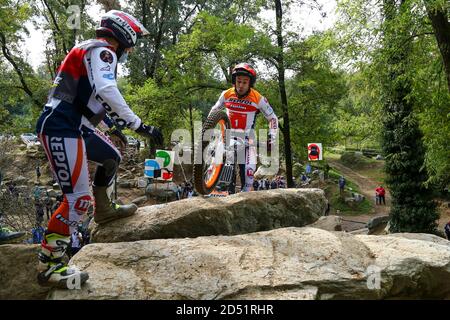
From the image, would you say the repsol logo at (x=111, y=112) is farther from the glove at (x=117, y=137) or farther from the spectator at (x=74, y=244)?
the spectator at (x=74, y=244)

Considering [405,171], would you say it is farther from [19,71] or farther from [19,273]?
[19,71]

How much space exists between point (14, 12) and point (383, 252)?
1359cm

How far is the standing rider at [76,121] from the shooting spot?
3393mm

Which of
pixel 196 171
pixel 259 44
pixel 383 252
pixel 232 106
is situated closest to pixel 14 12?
pixel 259 44

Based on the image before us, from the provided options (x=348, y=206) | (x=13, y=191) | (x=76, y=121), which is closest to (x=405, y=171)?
(x=348, y=206)

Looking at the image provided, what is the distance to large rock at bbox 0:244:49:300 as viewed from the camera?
3977 mm

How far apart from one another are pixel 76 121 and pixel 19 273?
6.30 feet

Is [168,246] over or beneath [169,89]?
beneath

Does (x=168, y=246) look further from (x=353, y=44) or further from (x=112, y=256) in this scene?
(x=353, y=44)

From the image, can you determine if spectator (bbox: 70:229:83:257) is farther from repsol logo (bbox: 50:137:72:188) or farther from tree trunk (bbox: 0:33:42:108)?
tree trunk (bbox: 0:33:42:108)

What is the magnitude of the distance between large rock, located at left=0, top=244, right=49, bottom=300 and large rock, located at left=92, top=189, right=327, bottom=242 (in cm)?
96

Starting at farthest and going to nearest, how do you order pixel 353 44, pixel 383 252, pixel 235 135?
pixel 353 44
pixel 235 135
pixel 383 252

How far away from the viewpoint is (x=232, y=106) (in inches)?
265

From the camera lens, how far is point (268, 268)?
3.65 meters
